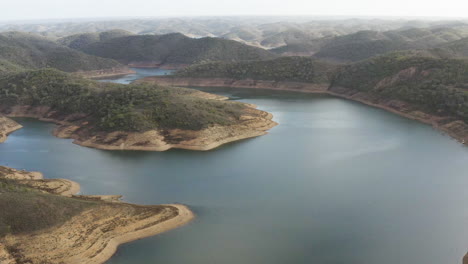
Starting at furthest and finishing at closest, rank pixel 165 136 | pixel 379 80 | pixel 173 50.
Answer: pixel 173 50 < pixel 379 80 < pixel 165 136

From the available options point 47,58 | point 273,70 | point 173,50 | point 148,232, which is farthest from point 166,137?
point 173,50

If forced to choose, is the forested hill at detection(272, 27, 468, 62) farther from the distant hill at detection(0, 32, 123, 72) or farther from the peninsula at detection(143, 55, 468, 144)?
the distant hill at detection(0, 32, 123, 72)

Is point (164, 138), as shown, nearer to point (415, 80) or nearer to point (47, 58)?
point (415, 80)

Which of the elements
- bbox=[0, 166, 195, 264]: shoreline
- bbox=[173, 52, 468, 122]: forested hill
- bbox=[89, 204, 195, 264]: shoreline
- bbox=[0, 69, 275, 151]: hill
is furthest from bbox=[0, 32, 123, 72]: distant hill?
bbox=[89, 204, 195, 264]: shoreline

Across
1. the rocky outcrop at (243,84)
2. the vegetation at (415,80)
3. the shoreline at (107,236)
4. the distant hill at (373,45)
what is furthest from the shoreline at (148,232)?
the distant hill at (373,45)

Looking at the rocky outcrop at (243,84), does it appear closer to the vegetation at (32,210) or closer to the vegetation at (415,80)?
the vegetation at (415,80)

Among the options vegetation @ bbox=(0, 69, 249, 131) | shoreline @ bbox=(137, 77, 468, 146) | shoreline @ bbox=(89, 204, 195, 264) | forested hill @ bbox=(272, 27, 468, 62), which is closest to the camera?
shoreline @ bbox=(89, 204, 195, 264)

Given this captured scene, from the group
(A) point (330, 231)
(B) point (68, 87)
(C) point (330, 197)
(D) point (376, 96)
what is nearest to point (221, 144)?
(C) point (330, 197)
